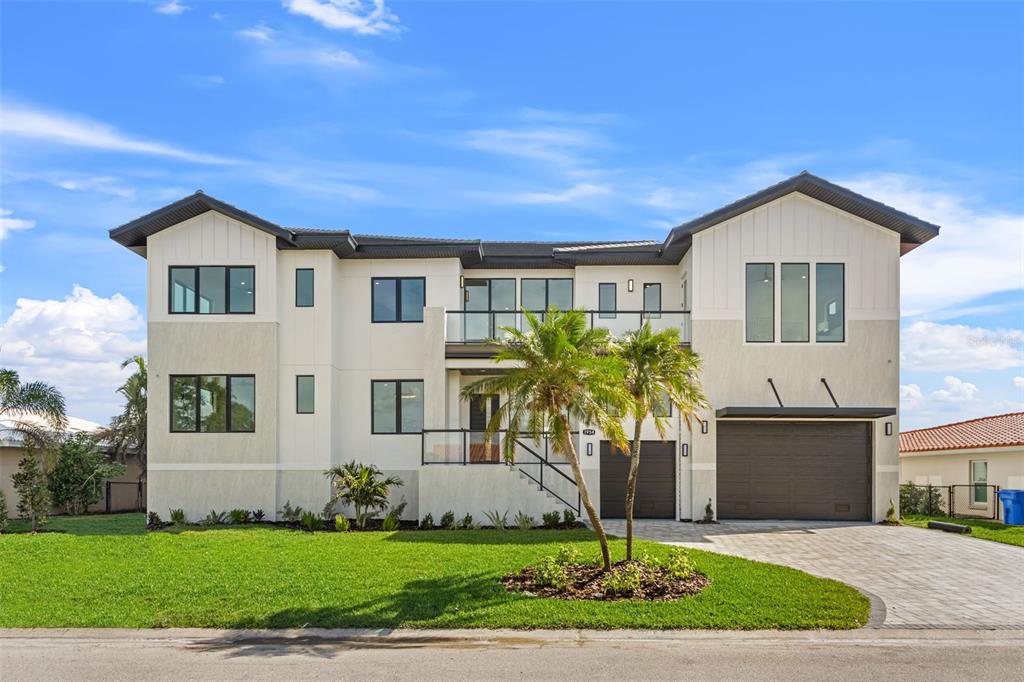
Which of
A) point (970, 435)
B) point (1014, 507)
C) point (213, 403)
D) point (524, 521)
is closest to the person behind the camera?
point (524, 521)

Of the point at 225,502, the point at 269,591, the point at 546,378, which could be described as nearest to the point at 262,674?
the point at 269,591

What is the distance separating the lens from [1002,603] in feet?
40.0

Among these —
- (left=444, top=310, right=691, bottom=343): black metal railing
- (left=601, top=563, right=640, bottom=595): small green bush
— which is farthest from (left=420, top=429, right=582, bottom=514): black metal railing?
(left=601, top=563, right=640, bottom=595): small green bush

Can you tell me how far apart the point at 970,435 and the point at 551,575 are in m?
20.9

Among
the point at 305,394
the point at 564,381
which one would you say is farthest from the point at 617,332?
the point at 564,381

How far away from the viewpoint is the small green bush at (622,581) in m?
11.9

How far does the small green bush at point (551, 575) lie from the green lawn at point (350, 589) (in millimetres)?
620

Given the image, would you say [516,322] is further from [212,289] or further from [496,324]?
[212,289]

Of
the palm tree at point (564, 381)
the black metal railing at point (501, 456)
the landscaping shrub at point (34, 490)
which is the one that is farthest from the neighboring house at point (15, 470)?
the palm tree at point (564, 381)

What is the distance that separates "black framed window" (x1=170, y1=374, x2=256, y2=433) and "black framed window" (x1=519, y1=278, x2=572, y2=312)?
26.1ft

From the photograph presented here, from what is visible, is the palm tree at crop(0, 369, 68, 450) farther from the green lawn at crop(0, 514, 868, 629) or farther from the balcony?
the balcony

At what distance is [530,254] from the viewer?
938 inches

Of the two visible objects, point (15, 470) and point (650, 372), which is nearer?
point (650, 372)

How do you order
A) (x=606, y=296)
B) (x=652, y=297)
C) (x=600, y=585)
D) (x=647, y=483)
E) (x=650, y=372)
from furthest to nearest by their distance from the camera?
(x=652, y=297) < (x=606, y=296) < (x=647, y=483) < (x=650, y=372) < (x=600, y=585)
